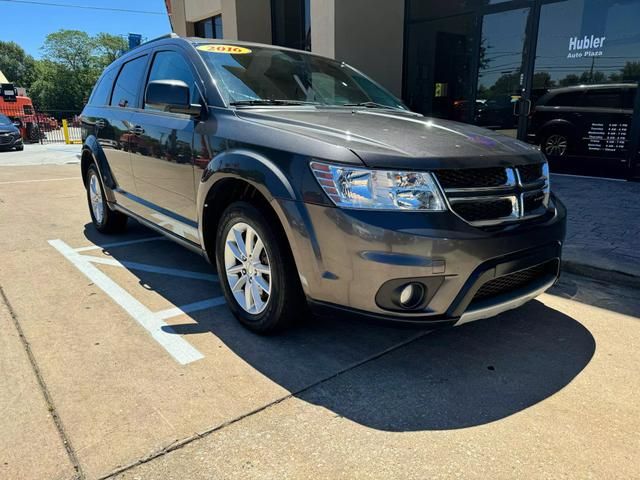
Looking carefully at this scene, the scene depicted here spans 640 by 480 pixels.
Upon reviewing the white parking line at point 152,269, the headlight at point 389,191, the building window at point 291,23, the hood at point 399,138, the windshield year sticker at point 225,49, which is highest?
the building window at point 291,23

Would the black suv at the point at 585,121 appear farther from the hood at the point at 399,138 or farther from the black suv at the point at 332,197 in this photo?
the hood at the point at 399,138

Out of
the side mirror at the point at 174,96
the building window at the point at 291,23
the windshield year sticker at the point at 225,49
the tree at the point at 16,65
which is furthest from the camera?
the tree at the point at 16,65

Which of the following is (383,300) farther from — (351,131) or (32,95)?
(32,95)

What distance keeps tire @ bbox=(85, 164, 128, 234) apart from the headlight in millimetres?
3629

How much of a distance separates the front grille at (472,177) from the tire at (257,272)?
0.91m

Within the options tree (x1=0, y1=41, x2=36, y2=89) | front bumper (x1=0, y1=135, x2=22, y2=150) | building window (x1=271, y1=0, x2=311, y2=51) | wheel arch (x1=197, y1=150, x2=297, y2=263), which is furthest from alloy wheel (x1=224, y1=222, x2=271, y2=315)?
tree (x1=0, y1=41, x2=36, y2=89)

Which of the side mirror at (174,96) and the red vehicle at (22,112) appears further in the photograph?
the red vehicle at (22,112)

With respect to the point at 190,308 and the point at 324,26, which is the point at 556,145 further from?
the point at 190,308

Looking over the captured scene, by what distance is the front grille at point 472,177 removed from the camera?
7.80ft

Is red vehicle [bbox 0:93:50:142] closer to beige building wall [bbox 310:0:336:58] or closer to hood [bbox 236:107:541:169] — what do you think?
beige building wall [bbox 310:0:336:58]

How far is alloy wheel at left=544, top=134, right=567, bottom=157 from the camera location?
8.21 m

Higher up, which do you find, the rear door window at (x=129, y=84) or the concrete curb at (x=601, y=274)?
the rear door window at (x=129, y=84)

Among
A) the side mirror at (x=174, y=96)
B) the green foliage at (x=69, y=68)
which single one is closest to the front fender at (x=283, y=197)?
the side mirror at (x=174, y=96)

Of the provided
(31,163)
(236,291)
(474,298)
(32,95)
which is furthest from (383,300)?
(32,95)
